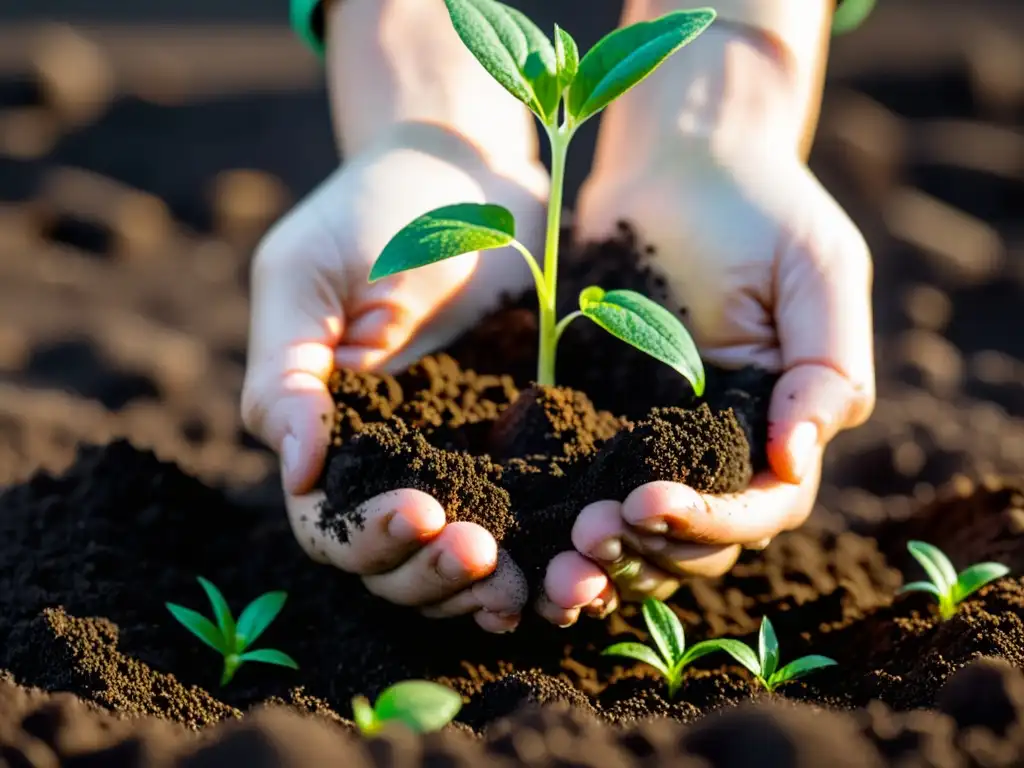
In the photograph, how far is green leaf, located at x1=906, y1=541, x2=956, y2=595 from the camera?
66.3 inches

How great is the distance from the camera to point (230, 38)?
16.2 ft

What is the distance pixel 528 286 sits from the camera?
201cm

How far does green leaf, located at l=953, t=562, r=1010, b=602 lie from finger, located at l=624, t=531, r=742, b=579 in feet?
1.08

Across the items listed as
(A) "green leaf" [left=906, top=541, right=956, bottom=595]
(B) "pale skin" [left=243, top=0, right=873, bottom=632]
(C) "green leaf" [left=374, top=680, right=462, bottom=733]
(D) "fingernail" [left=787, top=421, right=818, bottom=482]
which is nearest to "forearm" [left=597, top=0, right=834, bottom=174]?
(B) "pale skin" [left=243, top=0, right=873, bottom=632]

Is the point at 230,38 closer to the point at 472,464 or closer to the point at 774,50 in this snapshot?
the point at 774,50

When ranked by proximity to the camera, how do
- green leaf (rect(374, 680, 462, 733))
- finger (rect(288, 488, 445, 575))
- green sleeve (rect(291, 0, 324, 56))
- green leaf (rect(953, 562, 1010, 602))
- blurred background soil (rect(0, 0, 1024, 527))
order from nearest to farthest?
green leaf (rect(374, 680, 462, 733)) < finger (rect(288, 488, 445, 575)) < green leaf (rect(953, 562, 1010, 602)) < green sleeve (rect(291, 0, 324, 56)) < blurred background soil (rect(0, 0, 1024, 527))

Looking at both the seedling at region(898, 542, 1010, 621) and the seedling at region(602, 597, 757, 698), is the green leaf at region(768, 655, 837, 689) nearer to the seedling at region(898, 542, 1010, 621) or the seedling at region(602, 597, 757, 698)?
the seedling at region(602, 597, 757, 698)

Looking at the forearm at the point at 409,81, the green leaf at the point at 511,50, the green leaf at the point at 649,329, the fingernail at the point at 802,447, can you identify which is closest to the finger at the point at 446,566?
the green leaf at the point at 649,329

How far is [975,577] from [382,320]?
0.96 m

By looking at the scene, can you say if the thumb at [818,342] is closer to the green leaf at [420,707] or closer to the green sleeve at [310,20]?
the green leaf at [420,707]

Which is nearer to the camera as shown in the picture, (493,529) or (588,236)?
(493,529)

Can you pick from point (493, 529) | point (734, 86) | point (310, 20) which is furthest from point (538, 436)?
point (310, 20)

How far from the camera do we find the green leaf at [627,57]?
1512 millimetres

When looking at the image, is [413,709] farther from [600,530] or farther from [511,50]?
[511,50]
